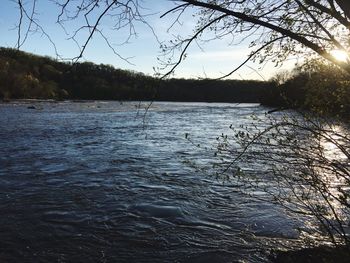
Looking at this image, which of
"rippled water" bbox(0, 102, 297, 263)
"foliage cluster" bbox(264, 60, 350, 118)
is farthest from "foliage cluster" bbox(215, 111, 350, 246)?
"rippled water" bbox(0, 102, 297, 263)

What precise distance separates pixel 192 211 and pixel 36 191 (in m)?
4.21

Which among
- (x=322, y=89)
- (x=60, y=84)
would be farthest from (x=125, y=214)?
(x=60, y=84)

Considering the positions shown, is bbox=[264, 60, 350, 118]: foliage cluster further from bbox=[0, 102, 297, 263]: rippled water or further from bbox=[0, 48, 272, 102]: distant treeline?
bbox=[0, 48, 272, 102]: distant treeline

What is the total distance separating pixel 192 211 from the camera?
32.6 ft

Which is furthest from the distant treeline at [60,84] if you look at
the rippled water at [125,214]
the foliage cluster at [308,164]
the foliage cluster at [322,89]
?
the foliage cluster at [322,89]

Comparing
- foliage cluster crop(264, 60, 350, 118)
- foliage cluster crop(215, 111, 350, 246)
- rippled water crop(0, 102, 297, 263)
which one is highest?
foliage cluster crop(264, 60, 350, 118)

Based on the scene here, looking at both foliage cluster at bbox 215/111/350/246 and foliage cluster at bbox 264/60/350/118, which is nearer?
foliage cluster at bbox 215/111/350/246

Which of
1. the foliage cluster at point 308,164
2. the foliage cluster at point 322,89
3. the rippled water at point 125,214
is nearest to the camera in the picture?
the foliage cluster at point 308,164

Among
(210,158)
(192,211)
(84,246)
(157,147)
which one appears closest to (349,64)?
(84,246)

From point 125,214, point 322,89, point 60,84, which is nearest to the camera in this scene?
point 322,89

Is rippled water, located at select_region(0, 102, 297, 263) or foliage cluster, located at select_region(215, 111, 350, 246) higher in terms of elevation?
foliage cluster, located at select_region(215, 111, 350, 246)

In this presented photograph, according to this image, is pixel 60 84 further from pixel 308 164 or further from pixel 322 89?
pixel 308 164

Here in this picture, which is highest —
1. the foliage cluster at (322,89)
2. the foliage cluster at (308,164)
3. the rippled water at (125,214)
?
the foliage cluster at (322,89)

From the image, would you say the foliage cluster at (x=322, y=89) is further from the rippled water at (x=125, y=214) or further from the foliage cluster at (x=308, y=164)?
the rippled water at (x=125, y=214)
